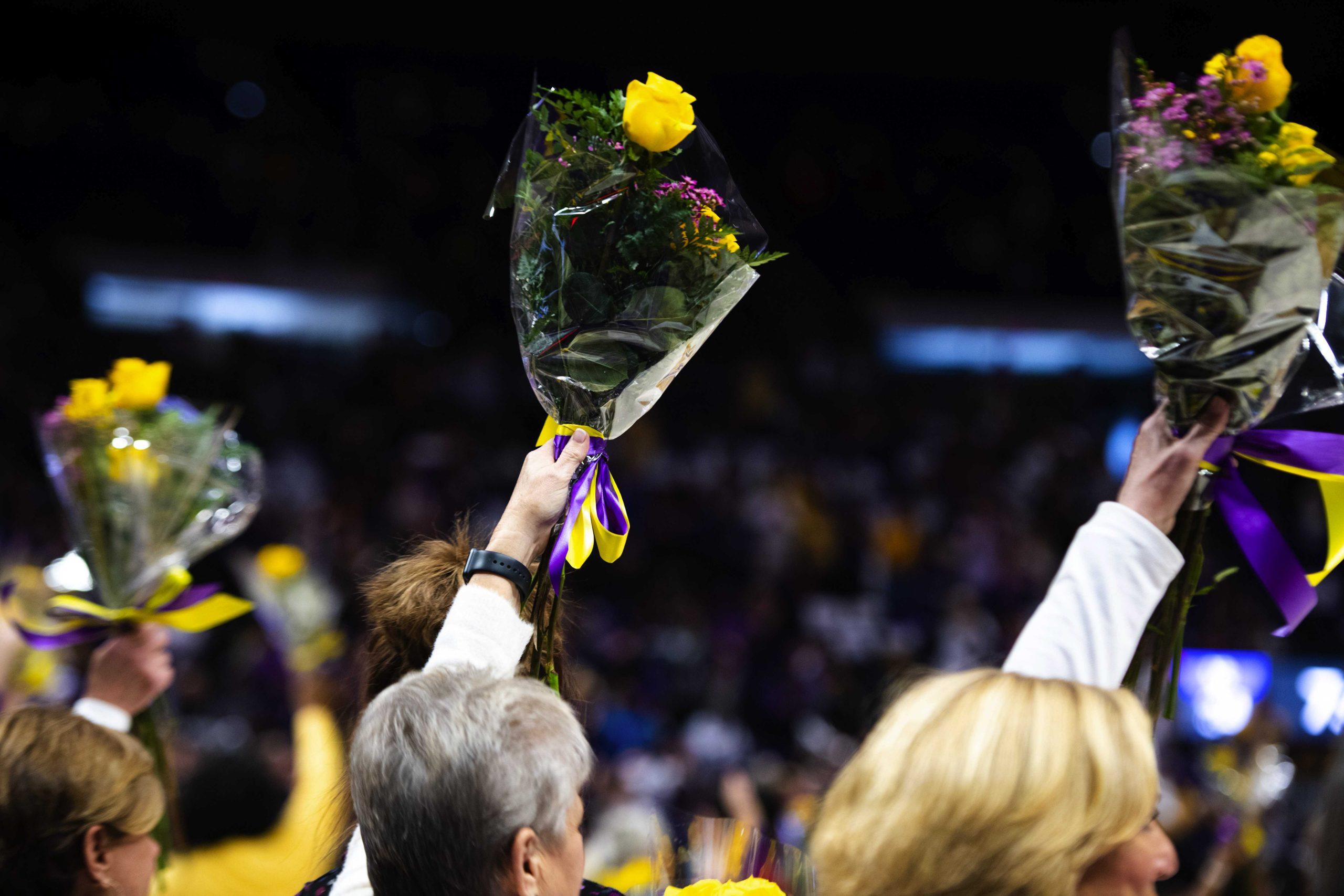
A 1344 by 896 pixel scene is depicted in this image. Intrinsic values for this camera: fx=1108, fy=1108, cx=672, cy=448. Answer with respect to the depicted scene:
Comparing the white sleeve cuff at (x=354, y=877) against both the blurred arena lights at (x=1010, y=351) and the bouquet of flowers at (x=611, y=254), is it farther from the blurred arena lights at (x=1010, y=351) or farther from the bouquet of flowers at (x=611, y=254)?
the blurred arena lights at (x=1010, y=351)

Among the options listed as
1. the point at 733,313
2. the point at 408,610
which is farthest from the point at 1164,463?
the point at 733,313

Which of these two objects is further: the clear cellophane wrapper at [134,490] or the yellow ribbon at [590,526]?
the clear cellophane wrapper at [134,490]

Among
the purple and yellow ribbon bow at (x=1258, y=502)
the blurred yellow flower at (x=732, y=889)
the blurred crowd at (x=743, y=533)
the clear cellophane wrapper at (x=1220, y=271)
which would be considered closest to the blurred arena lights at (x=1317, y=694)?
the blurred crowd at (x=743, y=533)

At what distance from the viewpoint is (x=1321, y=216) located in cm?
Result: 106

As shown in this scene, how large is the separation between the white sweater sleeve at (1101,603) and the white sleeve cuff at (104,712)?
4.54ft

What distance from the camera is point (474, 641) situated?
3.84ft

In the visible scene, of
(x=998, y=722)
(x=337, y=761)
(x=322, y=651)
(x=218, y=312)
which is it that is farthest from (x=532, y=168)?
(x=218, y=312)

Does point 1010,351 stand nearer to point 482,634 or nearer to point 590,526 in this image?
point 590,526

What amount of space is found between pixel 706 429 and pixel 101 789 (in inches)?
273

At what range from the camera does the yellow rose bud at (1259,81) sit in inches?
42.1

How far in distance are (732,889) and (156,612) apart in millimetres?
1227

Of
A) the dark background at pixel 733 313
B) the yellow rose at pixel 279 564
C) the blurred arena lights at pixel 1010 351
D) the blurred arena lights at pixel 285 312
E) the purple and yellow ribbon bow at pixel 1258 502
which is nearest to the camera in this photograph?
the purple and yellow ribbon bow at pixel 1258 502

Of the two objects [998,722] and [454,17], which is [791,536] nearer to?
[454,17]

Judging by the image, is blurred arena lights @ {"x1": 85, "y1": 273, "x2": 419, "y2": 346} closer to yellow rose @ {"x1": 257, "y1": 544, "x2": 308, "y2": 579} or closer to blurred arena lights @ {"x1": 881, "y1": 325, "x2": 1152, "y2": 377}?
blurred arena lights @ {"x1": 881, "y1": 325, "x2": 1152, "y2": 377}
